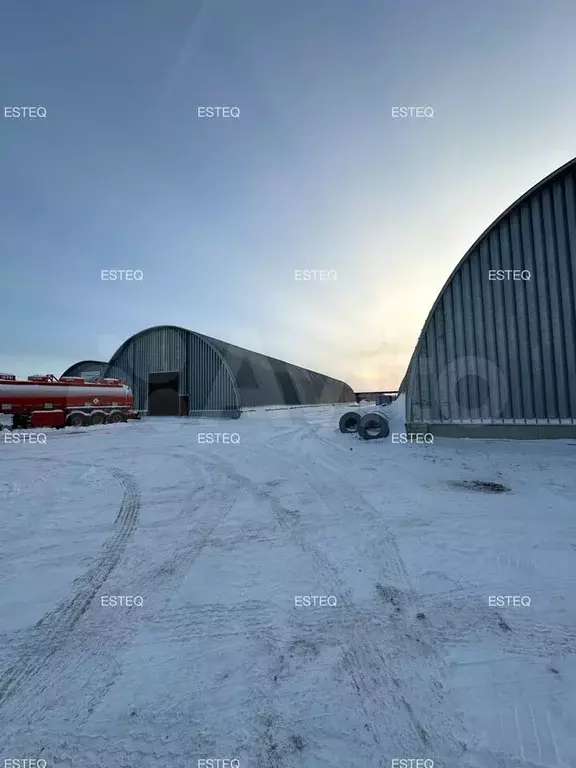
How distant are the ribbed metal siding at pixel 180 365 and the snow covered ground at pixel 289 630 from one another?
19575 millimetres

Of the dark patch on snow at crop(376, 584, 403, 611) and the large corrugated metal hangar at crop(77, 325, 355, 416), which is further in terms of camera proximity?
the large corrugated metal hangar at crop(77, 325, 355, 416)

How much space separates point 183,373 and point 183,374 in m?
0.07

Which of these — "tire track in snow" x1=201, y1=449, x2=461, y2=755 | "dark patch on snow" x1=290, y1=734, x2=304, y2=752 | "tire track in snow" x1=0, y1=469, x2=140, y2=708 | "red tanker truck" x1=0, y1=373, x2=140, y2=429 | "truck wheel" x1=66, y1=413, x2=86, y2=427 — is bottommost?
"dark patch on snow" x1=290, y1=734, x2=304, y2=752

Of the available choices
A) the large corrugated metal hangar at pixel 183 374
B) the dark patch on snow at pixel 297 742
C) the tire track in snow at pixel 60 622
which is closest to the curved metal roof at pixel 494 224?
the tire track in snow at pixel 60 622

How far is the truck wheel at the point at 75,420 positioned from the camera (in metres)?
21.9

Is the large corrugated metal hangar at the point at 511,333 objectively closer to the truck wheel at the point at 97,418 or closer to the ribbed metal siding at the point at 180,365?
the ribbed metal siding at the point at 180,365

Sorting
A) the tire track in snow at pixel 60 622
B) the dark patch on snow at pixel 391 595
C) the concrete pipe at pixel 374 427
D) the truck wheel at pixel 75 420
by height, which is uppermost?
the truck wheel at pixel 75 420

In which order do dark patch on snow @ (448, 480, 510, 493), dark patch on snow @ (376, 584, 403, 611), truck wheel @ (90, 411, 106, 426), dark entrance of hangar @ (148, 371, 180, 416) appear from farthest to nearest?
dark entrance of hangar @ (148, 371, 180, 416)
truck wheel @ (90, 411, 106, 426)
dark patch on snow @ (448, 480, 510, 493)
dark patch on snow @ (376, 584, 403, 611)

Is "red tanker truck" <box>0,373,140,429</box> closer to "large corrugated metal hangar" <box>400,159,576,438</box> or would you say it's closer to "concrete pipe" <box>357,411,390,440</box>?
"concrete pipe" <box>357,411,390,440</box>

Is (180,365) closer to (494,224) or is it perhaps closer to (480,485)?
(494,224)

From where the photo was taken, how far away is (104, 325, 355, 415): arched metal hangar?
27.2 metres

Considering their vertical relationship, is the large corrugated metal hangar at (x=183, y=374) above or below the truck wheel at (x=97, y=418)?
above

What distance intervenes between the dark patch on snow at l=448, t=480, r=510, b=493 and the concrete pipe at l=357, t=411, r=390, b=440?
6.77 m

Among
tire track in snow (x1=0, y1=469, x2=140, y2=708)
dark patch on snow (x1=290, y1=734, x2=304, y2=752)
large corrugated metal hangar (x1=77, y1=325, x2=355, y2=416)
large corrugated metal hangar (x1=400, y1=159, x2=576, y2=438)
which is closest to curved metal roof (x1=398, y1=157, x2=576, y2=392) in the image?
large corrugated metal hangar (x1=400, y1=159, x2=576, y2=438)
